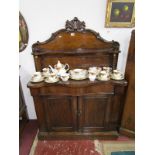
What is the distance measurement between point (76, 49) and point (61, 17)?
0.43 m

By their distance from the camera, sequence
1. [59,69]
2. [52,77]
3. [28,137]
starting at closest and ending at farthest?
[52,77] < [59,69] < [28,137]

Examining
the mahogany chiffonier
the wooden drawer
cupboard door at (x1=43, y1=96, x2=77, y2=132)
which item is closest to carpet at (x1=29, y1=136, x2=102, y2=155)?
cupboard door at (x1=43, y1=96, x2=77, y2=132)

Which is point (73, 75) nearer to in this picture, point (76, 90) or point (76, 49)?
point (76, 90)

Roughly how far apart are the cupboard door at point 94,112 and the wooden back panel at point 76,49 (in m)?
0.48

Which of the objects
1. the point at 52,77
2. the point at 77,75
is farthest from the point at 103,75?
the point at 52,77

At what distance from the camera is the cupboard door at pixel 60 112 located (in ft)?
6.29

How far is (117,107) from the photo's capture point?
6.44ft

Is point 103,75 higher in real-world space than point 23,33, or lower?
lower

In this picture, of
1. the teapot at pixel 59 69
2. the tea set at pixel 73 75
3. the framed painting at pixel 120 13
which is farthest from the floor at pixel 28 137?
the framed painting at pixel 120 13

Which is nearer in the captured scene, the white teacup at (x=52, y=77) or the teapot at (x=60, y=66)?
the white teacup at (x=52, y=77)

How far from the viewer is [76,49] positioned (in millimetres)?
2051

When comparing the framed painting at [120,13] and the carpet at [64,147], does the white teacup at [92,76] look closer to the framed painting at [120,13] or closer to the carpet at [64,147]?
the framed painting at [120,13]

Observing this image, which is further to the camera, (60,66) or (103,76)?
(60,66)
